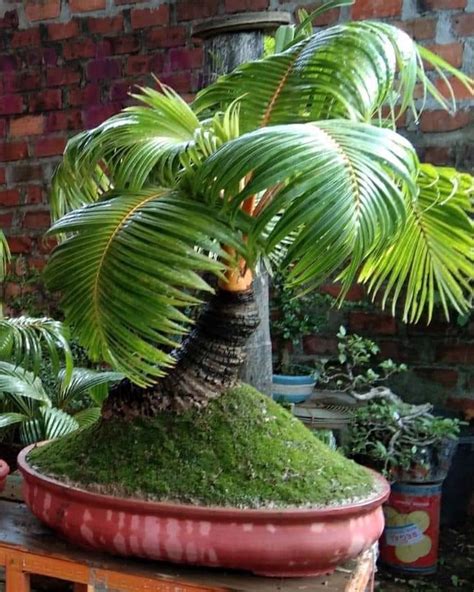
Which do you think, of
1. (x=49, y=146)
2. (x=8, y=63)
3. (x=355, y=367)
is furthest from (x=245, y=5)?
(x=355, y=367)

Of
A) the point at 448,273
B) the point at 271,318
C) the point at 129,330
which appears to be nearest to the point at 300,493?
the point at 129,330

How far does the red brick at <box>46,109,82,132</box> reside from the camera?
2582mm

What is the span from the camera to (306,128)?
713 millimetres

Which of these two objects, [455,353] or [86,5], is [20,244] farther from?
[455,353]

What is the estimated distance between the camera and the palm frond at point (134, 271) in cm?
73

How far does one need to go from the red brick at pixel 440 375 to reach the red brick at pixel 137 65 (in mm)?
1397

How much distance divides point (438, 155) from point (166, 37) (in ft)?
3.36

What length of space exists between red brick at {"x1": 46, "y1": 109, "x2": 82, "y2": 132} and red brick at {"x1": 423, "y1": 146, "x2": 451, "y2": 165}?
126 centimetres

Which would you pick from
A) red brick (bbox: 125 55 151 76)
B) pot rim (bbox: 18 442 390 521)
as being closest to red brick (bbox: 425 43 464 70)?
red brick (bbox: 125 55 151 76)

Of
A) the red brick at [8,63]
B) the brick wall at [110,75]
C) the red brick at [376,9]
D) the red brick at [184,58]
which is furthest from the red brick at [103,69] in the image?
the red brick at [376,9]

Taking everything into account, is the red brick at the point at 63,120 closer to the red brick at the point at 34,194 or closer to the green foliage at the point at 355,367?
the red brick at the point at 34,194

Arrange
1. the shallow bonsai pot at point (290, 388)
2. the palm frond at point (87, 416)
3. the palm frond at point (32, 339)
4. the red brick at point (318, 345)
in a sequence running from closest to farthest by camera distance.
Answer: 1. the palm frond at point (32, 339)
2. the palm frond at point (87, 416)
3. the shallow bonsai pot at point (290, 388)
4. the red brick at point (318, 345)

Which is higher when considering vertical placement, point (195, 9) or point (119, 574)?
point (195, 9)

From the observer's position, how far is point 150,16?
246 centimetres
